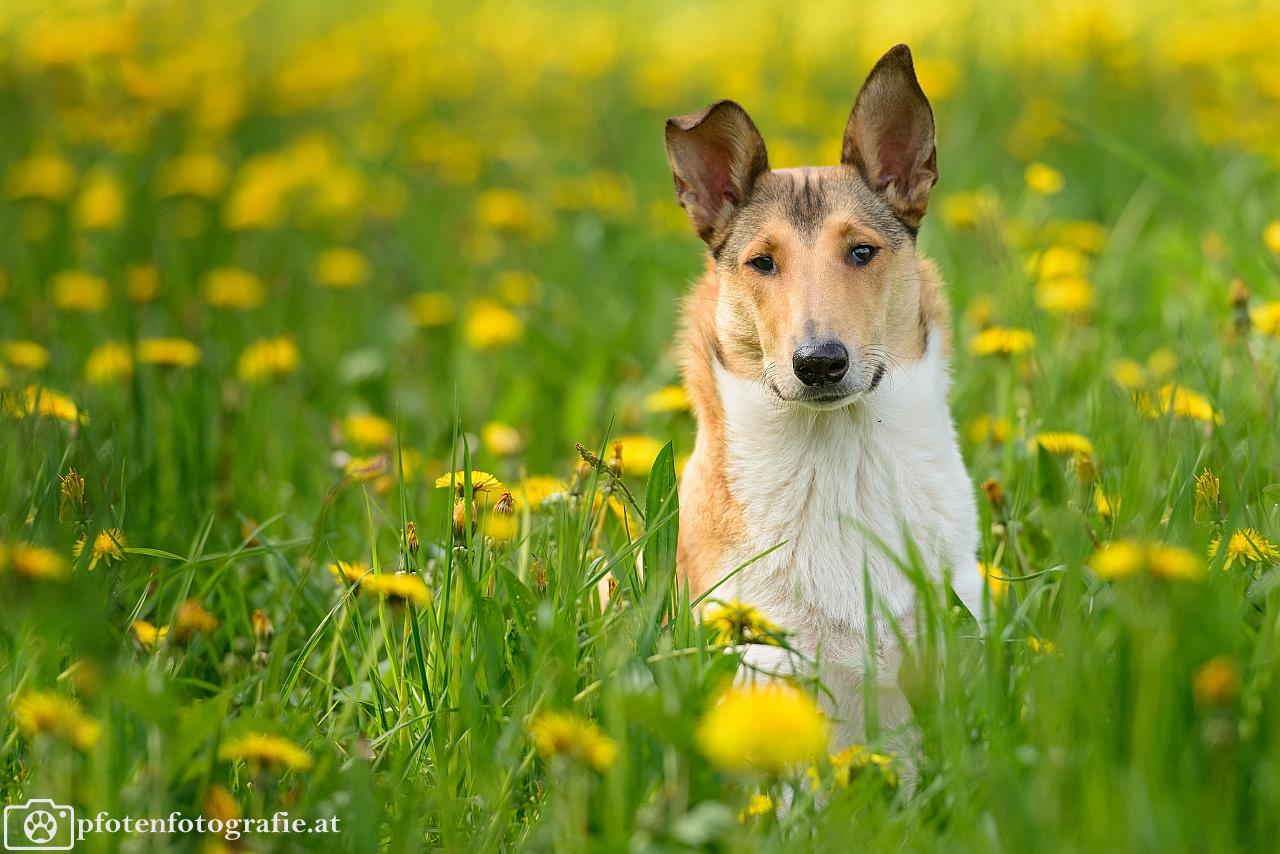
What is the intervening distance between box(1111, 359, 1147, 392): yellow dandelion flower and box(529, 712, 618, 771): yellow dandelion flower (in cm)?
302

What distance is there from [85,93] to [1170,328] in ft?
21.8

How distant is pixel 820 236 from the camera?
3434 millimetres

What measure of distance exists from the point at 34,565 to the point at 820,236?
226cm

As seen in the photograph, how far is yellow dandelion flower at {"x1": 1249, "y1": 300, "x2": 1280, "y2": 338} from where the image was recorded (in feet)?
13.0

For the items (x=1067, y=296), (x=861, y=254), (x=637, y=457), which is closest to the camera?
(x=861, y=254)

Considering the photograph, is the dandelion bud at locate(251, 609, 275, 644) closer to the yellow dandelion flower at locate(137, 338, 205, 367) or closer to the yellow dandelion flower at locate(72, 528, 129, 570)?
the yellow dandelion flower at locate(72, 528, 129, 570)

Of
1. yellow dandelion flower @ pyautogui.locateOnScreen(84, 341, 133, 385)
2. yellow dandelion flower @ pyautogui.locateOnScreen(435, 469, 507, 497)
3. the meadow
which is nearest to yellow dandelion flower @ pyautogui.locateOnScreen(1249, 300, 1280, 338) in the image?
the meadow

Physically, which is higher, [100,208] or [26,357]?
[100,208]

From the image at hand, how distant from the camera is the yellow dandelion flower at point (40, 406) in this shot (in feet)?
11.8

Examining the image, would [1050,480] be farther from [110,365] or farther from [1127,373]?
[110,365]

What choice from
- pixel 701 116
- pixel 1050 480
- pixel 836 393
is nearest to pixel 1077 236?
pixel 1050 480

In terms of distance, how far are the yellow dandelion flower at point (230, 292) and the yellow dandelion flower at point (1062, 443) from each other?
13.1 feet

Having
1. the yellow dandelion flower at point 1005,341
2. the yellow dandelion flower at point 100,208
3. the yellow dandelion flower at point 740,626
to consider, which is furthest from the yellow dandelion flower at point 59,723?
the yellow dandelion flower at point 100,208

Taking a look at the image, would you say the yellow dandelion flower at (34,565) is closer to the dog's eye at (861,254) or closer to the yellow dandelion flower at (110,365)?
the dog's eye at (861,254)
